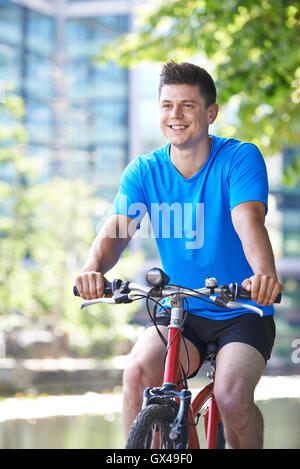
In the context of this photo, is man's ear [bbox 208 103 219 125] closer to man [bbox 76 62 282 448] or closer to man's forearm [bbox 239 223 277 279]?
man [bbox 76 62 282 448]

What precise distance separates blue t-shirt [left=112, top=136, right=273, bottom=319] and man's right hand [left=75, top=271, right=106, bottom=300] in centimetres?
32

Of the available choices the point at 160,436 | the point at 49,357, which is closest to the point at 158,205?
the point at 160,436

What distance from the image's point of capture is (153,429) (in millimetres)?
2059

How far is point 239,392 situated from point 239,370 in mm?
65

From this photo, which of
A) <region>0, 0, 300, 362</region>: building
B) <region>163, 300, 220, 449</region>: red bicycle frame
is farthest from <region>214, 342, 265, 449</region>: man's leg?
<region>0, 0, 300, 362</region>: building

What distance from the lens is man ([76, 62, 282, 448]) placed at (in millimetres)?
2289

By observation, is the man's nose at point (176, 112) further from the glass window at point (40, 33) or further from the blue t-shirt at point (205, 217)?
the glass window at point (40, 33)

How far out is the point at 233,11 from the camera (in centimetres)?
562

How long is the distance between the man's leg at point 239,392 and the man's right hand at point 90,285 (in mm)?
445

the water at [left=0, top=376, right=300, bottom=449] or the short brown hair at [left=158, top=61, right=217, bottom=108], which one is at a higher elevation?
the short brown hair at [left=158, top=61, right=217, bottom=108]

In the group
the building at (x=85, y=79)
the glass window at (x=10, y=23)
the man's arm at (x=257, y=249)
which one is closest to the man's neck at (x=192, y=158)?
the man's arm at (x=257, y=249)
